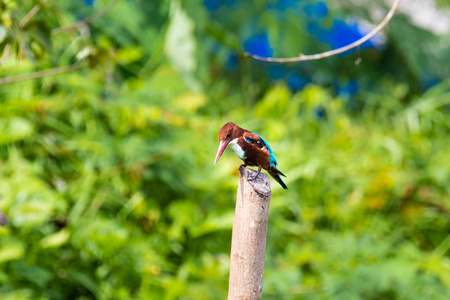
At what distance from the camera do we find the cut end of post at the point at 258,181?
34.8 inches

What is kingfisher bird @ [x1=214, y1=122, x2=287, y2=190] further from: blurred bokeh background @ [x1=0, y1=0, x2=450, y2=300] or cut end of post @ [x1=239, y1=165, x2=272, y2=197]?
blurred bokeh background @ [x1=0, y1=0, x2=450, y2=300]

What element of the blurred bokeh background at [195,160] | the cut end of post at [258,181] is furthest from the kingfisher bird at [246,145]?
the blurred bokeh background at [195,160]

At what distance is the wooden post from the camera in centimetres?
88

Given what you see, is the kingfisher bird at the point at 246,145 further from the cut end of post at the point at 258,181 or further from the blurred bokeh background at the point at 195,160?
the blurred bokeh background at the point at 195,160

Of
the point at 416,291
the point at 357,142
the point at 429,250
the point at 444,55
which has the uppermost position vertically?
the point at 444,55

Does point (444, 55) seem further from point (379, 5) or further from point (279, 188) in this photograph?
point (279, 188)

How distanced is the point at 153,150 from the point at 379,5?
221 cm

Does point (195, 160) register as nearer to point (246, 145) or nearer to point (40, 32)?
point (40, 32)

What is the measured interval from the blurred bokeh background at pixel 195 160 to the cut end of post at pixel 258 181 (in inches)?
24.6

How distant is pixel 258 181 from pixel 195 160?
1.65 meters

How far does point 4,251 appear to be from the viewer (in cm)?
176

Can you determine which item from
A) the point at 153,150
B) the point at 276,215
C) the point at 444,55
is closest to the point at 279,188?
the point at 276,215

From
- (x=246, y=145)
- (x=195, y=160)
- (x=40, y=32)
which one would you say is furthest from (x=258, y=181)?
(x=195, y=160)

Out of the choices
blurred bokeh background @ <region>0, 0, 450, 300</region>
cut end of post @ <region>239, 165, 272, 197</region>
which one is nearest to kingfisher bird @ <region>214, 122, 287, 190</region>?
cut end of post @ <region>239, 165, 272, 197</region>
